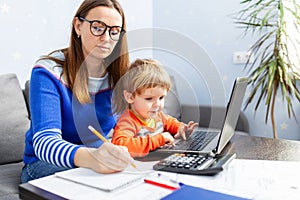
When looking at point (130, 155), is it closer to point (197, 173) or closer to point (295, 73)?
point (197, 173)

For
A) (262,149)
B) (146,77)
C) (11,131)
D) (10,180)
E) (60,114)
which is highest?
(146,77)

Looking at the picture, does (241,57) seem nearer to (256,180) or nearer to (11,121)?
(11,121)

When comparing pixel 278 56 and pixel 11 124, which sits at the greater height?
pixel 278 56

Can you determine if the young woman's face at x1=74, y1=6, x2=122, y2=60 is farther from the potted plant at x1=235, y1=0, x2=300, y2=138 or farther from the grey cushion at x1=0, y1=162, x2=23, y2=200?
the potted plant at x1=235, y1=0, x2=300, y2=138

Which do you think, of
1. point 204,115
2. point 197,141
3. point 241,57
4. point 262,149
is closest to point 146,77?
point 204,115

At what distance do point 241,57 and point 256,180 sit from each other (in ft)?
6.78

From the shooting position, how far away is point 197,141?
979 mm

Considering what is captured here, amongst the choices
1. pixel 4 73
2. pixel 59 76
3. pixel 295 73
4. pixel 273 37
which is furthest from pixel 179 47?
pixel 273 37

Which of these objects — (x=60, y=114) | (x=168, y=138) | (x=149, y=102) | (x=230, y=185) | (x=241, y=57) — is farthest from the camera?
(x=241, y=57)

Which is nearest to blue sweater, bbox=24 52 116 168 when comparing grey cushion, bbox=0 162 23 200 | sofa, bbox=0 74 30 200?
grey cushion, bbox=0 162 23 200

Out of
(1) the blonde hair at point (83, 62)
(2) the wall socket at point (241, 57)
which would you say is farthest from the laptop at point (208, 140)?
(2) the wall socket at point (241, 57)

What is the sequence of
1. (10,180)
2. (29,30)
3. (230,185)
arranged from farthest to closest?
(29,30) → (10,180) → (230,185)

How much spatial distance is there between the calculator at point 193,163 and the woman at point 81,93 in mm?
92

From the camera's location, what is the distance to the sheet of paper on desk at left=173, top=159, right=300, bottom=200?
679mm
